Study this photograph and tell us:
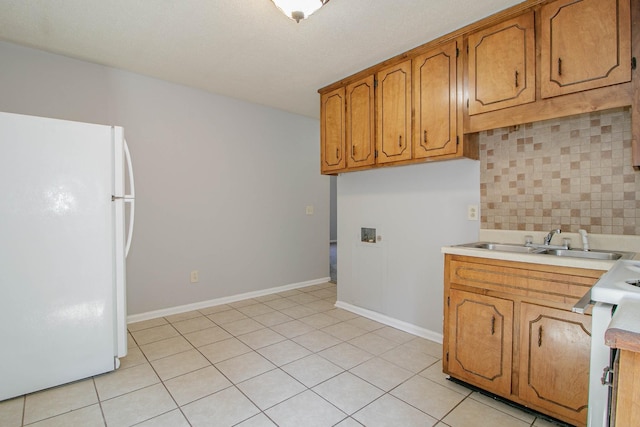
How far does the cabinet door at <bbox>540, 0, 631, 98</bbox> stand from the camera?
5.20ft

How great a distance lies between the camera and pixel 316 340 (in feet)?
8.64

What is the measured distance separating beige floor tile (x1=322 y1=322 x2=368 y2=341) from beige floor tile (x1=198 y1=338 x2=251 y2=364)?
0.74m

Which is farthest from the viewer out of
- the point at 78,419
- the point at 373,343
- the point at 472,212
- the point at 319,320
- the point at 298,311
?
the point at 298,311

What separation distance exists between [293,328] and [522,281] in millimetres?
1917

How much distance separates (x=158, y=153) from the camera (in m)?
3.18

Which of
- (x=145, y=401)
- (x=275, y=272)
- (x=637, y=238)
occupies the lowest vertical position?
(x=145, y=401)

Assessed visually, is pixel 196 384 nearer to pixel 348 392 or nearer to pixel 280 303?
pixel 348 392

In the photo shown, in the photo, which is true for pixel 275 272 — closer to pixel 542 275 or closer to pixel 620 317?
pixel 542 275

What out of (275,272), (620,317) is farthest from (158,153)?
(620,317)

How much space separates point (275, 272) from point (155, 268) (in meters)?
1.43

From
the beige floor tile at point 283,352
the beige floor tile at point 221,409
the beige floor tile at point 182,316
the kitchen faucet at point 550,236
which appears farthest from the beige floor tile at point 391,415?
the beige floor tile at point 182,316

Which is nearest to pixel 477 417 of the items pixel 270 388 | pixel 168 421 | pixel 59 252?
pixel 270 388

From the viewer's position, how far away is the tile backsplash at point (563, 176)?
179cm

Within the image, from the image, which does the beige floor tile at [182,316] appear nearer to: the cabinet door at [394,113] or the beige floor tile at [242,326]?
the beige floor tile at [242,326]
